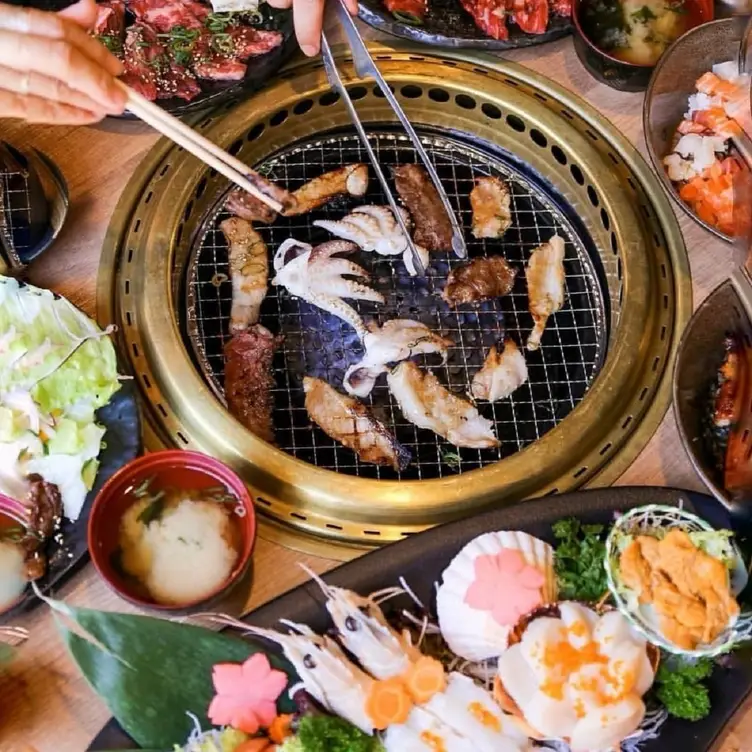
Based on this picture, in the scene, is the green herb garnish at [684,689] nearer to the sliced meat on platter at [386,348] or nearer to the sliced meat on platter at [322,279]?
the sliced meat on platter at [386,348]

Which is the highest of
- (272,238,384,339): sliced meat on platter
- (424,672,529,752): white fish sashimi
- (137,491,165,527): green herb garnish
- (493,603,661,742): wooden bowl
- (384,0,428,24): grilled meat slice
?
(384,0,428,24): grilled meat slice

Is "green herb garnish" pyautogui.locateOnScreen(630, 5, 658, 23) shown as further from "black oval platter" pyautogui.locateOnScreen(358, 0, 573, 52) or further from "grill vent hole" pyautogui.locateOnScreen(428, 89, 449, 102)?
"grill vent hole" pyautogui.locateOnScreen(428, 89, 449, 102)

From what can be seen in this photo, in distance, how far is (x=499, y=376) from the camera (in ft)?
8.66

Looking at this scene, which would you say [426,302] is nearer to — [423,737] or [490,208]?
[490,208]

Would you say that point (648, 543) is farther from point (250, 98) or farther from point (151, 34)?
point (151, 34)

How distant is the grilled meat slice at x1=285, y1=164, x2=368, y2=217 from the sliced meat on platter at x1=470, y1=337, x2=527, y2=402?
27.0 inches

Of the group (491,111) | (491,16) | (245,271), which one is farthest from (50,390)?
(491,16)

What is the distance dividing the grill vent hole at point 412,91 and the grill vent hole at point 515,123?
30 centimetres

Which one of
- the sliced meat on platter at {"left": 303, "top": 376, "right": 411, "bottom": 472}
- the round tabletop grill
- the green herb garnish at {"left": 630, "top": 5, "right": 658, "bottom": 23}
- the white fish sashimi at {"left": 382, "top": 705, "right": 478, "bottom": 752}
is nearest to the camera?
the white fish sashimi at {"left": 382, "top": 705, "right": 478, "bottom": 752}

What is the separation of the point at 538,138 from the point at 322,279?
2.78 ft

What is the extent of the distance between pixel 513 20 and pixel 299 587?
1942mm

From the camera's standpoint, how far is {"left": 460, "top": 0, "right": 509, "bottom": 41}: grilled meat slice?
2.95 meters

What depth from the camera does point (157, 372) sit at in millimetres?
2467

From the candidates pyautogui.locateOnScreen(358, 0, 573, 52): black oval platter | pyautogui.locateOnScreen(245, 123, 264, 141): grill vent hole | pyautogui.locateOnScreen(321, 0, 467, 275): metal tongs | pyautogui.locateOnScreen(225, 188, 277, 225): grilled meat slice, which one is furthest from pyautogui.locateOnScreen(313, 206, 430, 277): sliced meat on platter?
pyautogui.locateOnScreen(358, 0, 573, 52): black oval platter
